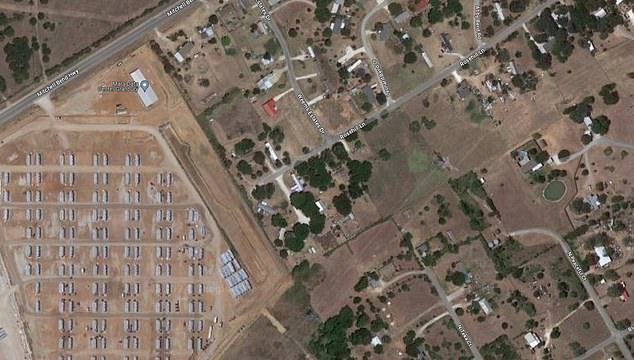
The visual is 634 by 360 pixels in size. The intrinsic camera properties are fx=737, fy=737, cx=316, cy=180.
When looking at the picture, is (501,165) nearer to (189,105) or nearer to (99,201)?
(189,105)

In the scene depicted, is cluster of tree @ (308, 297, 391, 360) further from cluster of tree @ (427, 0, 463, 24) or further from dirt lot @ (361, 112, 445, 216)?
cluster of tree @ (427, 0, 463, 24)

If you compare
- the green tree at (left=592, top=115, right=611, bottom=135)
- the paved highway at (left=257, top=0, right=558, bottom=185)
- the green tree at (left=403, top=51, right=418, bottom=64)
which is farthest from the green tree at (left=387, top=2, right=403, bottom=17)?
the green tree at (left=592, top=115, right=611, bottom=135)

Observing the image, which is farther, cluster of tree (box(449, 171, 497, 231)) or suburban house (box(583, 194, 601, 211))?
cluster of tree (box(449, 171, 497, 231))

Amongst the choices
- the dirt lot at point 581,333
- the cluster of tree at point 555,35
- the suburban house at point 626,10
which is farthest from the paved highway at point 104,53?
the dirt lot at point 581,333

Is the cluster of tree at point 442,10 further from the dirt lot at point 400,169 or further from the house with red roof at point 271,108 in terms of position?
the house with red roof at point 271,108

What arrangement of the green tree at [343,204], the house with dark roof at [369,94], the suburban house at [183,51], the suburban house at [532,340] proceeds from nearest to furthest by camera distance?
the suburban house at [532,340] → the green tree at [343,204] → the house with dark roof at [369,94] → the suburban house at [183,51]

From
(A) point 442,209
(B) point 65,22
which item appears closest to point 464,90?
(A) point 442,209
